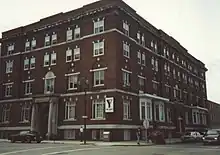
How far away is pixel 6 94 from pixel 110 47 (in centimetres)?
2157

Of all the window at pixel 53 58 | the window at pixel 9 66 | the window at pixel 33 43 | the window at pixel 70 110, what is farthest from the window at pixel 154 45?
the window at pixel 9 66

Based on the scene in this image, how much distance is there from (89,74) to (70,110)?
5.69m

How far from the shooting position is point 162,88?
49.0m

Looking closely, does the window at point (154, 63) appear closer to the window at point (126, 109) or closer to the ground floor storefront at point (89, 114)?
the ground floor storefront at point (89, 114)

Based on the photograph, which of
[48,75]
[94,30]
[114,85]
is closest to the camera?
[114,85]

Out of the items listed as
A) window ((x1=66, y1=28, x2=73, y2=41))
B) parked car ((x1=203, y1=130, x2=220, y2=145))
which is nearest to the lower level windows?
window ((x1=66, y1=28, x2=73, y2=41))

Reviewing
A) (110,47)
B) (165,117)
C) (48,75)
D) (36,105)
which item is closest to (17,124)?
(36,105)

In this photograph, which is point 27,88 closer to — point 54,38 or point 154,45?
point 54,38

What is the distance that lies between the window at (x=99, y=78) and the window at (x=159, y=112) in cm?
1106

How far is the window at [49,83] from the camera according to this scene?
43125 millimetres

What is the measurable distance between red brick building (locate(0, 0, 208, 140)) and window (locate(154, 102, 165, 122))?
0.52 feet

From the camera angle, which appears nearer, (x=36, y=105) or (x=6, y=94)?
(x=36, y=105)

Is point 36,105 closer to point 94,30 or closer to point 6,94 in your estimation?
point 6,94

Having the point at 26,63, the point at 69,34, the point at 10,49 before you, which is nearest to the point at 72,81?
the point at 69,34
